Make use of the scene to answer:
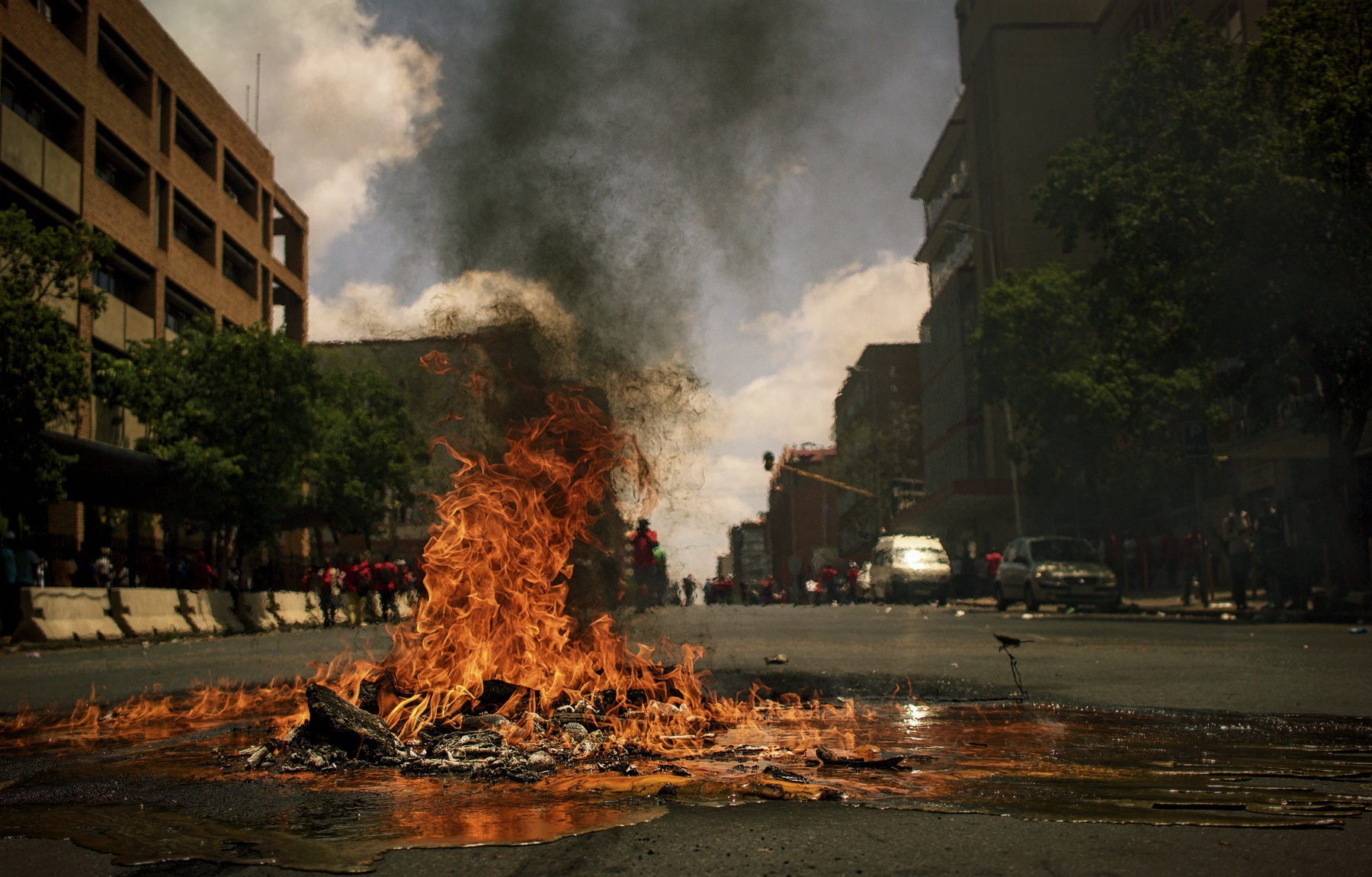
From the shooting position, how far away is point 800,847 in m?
4.15

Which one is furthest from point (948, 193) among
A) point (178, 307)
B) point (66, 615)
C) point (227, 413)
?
point (66, 615)

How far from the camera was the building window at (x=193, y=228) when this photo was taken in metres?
44.0

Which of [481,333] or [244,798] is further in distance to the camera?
[481,333]

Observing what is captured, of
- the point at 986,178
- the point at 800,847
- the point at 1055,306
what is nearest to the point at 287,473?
the point at 1055,306

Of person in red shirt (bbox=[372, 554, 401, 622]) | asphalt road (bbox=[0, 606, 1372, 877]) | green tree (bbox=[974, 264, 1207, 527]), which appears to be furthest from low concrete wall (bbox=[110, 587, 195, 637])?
green tree (bbox=[974, 264, 1207, 527])

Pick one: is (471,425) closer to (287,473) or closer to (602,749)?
(602,749)

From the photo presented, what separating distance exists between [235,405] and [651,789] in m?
29.9

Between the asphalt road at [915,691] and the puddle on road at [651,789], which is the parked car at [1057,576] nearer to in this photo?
the asphalt road at [915,691]

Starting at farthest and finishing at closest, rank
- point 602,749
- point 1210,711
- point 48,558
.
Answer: point 48,558
point 1210,711
point 602,749

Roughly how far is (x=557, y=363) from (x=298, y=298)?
5120cm

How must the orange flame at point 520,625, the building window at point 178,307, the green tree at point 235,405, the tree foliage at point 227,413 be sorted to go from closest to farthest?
the orange flame at point 520,625, the tree foliage at point 227,413, the green tree at point 235,405, the building window at point 178,307

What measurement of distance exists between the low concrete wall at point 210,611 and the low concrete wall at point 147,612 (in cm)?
22

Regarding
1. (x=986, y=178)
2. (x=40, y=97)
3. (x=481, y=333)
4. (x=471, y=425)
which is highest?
(x=986, y=178)

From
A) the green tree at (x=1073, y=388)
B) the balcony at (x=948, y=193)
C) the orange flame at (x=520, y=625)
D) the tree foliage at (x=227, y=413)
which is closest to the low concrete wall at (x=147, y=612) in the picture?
the tree foliage at (x=227, y=413)
